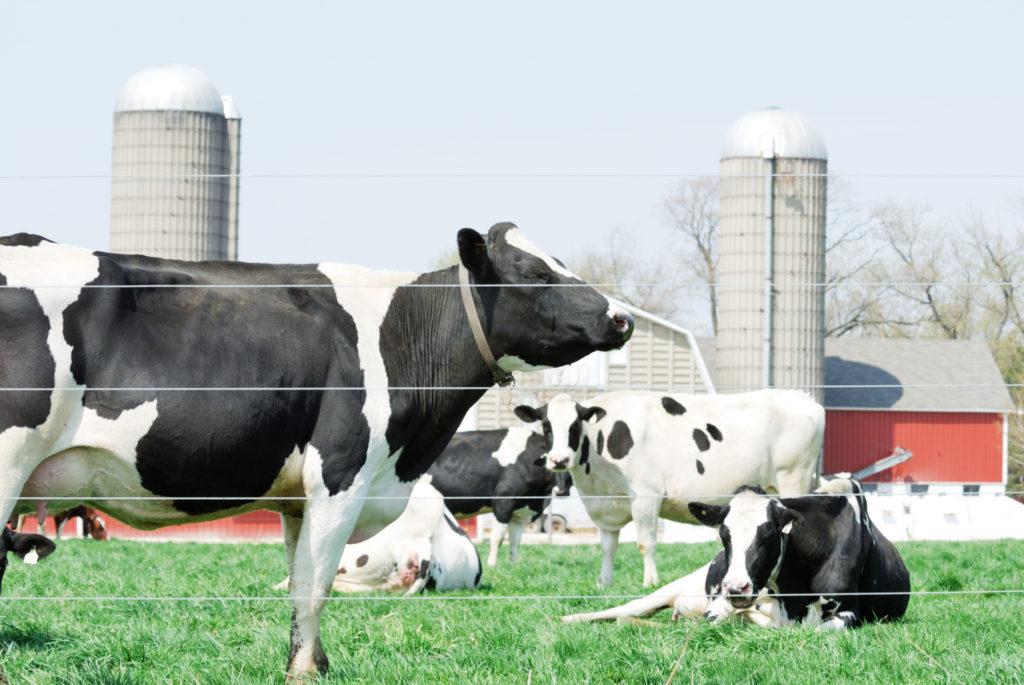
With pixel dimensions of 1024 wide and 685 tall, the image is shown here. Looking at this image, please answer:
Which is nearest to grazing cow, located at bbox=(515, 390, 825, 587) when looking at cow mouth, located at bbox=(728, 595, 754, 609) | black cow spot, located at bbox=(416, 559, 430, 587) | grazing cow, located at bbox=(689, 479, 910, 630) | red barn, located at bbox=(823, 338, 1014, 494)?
black cow spot, located at bbox=(416, 559, 430, 587)

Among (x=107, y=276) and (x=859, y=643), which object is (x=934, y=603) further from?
(x=107, y=276)

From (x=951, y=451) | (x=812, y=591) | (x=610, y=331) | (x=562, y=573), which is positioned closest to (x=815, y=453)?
(x=562, y=573)

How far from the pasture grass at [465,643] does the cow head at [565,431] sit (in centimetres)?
330

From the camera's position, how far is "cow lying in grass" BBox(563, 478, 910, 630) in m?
7.20

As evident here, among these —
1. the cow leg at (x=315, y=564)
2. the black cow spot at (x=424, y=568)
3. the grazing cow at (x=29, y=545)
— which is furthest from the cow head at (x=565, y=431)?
the cow leg at (x=315, y=564)

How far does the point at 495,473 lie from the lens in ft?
54.9

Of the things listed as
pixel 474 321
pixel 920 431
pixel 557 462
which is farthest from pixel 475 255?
pixel 920 431

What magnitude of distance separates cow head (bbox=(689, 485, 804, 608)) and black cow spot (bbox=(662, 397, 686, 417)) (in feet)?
16.8

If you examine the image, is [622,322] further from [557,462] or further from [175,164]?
[175,164]

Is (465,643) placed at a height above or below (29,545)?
below

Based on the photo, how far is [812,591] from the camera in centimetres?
743

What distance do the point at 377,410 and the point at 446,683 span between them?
3.51ft

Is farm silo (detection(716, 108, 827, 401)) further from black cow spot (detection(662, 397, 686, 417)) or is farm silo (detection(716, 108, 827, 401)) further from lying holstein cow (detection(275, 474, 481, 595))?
lying holstein cow (detection(275, 474, 481, 595))

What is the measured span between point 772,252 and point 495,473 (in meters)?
20.9
